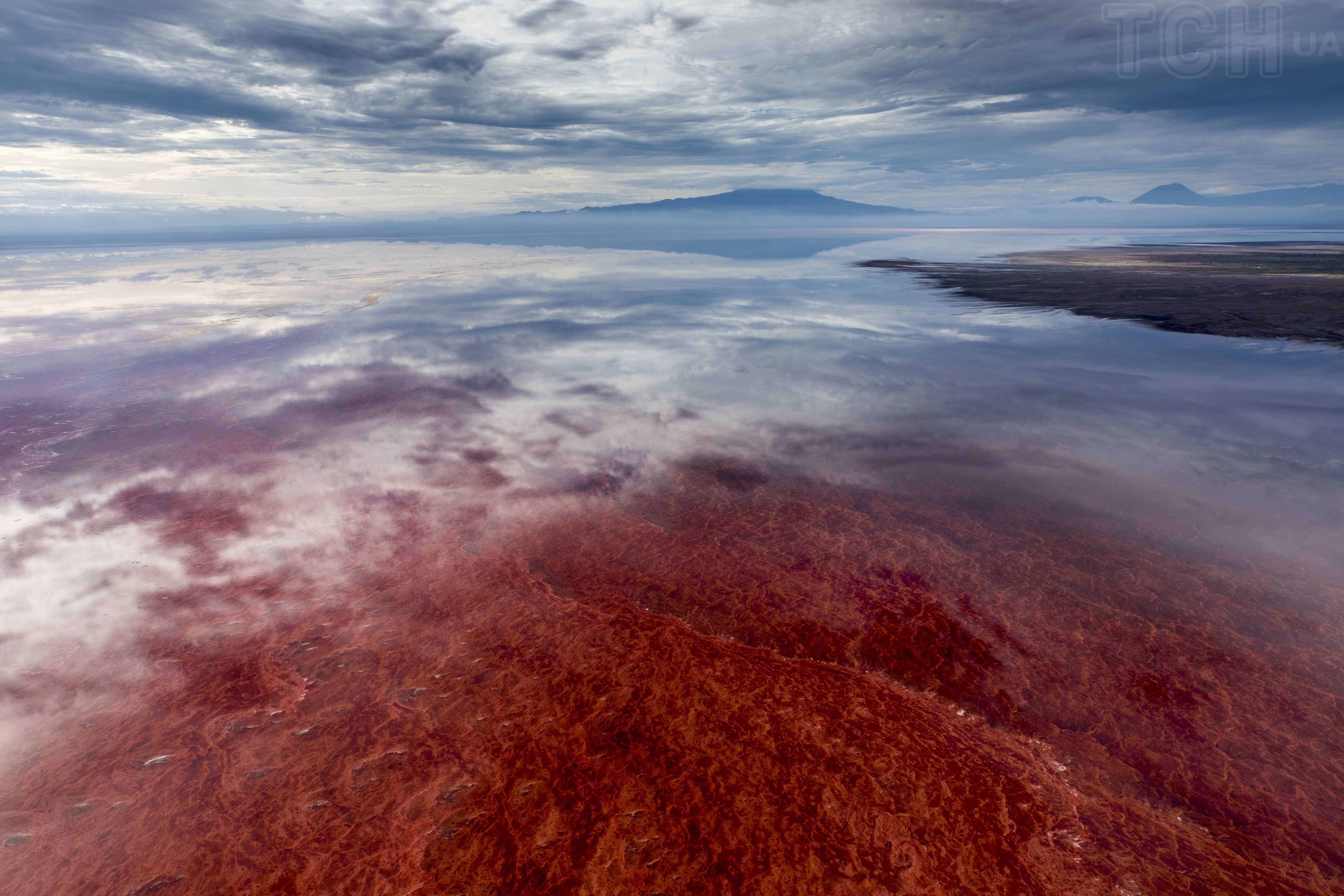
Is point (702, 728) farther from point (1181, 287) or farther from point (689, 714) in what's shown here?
point (1181, 287)

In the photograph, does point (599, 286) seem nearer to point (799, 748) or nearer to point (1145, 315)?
point (1145, 315)

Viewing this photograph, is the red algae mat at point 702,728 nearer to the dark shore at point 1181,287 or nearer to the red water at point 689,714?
the red water at point 689,714

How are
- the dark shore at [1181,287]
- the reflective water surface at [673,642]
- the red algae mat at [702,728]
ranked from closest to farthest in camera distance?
the red algae mat at [702,728] → the reflective water surface at [673,642] → the dark shore at [1181,287]

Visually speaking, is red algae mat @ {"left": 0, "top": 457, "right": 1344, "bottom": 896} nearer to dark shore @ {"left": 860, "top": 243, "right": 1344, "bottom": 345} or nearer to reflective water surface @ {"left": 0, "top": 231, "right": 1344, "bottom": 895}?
reflective water surface @ {"left": 0, "top": 231, "right": 1344, "bottom": 895}

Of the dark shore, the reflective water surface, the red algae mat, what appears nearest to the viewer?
the red algae mat

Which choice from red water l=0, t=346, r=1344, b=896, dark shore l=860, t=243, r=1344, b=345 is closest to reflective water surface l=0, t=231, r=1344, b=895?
red water l=0, t=346, r=1344, b=896

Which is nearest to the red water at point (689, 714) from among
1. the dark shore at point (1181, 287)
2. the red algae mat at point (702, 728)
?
the red algae mat at point (702, 728)
